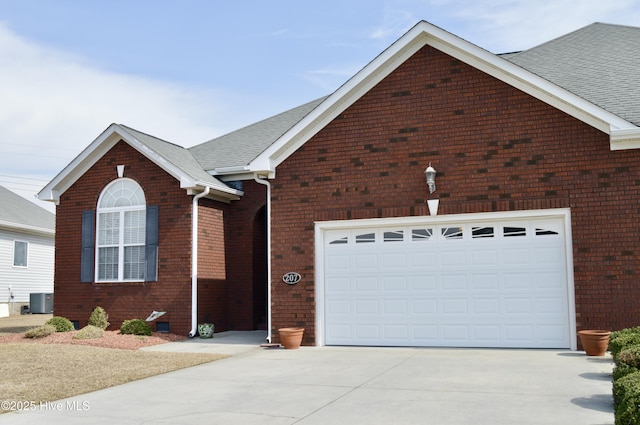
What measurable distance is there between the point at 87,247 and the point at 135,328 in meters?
3.11

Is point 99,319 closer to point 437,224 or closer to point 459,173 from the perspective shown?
point 437,224

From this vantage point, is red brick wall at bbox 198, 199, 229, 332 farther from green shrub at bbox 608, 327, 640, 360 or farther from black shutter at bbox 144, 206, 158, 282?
green shrub at bbox 608, 327, 640, 360

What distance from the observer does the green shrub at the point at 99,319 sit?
16.3 m

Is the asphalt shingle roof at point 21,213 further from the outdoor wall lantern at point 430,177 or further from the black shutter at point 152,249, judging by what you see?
the outdoor wall lantern at point 430,177

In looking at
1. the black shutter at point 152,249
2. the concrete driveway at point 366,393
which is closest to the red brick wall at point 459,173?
the concrete driveway at point 366,393

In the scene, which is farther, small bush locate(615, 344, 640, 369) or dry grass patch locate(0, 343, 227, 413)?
dry grass patch locate(0, 343, 227, 413)

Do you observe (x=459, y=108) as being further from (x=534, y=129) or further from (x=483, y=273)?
(x=483, y=273)

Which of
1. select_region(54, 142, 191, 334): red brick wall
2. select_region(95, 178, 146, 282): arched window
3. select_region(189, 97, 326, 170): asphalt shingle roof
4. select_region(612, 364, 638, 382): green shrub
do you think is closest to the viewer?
select_region(612, 364, 638, 382): green shrub

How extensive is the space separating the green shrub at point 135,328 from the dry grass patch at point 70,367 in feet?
6.38

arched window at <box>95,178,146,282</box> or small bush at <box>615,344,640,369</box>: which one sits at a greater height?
arched window at <box>95,178,146,282</box>

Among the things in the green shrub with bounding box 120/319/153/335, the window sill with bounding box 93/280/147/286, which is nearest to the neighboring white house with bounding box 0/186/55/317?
the window sill with bounding box 93/280/147/286

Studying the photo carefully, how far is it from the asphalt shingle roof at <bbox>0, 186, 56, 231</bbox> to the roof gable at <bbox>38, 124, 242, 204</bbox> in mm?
11755

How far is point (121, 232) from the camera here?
1708cm

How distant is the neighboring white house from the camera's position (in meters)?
28.1
